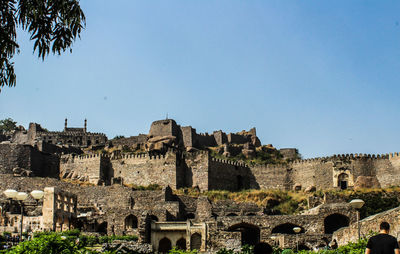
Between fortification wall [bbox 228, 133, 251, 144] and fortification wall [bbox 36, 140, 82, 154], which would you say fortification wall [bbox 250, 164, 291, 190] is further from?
fortification wall [bbox 36, 140, 82, 154]

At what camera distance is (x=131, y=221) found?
148 ft

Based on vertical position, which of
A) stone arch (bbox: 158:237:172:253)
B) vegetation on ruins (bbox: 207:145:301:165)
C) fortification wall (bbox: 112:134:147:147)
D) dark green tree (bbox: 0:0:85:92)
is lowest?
stone arch (bbox: 158:237:172:253)

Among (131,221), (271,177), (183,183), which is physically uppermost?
(271,177)

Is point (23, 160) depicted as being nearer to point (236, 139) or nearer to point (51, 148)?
point (51, 148)

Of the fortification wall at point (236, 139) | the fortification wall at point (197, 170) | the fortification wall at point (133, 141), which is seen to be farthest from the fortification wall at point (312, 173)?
the fortification wall at point (133, 141)

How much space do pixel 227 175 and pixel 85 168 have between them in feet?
55.3

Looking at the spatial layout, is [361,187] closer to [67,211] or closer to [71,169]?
[67,211]

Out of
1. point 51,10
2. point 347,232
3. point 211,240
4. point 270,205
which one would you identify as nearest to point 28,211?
point 211,240

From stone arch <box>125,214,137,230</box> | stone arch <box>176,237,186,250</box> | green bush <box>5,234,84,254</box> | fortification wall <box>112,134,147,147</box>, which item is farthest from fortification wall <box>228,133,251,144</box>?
green bush <box>5,234,84,254</box>

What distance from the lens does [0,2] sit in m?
13.1

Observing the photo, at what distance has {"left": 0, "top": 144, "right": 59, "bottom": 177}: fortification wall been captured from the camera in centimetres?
6350

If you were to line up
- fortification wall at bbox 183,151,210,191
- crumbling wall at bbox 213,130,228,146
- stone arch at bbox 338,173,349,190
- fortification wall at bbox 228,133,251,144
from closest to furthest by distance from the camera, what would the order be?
stone arch at bbox 338,173,349,190
fortification wall at bbox 183,151,210,191
crumbling wall at bbox 213,130,228,146
fortification wall at bbox 228,133,251,144

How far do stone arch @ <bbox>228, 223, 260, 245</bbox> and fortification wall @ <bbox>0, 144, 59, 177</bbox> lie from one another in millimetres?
28984

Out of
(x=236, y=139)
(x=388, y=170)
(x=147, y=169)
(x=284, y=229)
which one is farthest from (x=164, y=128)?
(x=284, y=229)
